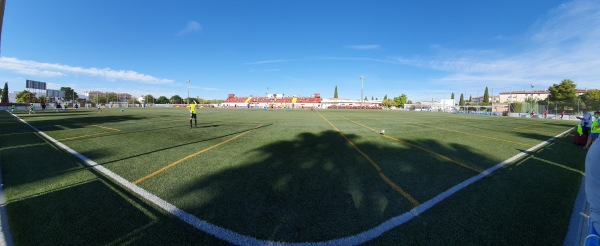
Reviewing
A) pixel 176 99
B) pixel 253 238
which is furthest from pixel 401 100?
pixel 176 99

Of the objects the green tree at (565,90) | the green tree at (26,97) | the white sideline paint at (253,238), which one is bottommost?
the white sideline paint at (253,238)

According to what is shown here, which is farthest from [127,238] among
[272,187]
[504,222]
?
[504,222]

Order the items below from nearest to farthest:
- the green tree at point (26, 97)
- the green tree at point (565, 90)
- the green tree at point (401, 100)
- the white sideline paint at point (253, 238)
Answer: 1. the white sideline paint at point (253, 238)
2. the green tree at point (565, 90)
3. the green tree at point (26, 97)
4. the green tree at point (401, 100)

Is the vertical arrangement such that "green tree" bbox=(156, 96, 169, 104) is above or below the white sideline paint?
above

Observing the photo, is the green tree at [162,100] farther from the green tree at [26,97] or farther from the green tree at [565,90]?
A: the green tree at [565,90]

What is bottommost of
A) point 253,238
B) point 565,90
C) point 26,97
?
point 253,238

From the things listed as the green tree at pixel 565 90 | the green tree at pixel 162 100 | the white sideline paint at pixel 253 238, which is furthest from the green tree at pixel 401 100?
the green tree at pixel 162 100

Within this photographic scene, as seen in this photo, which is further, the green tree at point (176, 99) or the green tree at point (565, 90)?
the green tree at point (176, 99)

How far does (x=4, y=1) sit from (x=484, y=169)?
982cm

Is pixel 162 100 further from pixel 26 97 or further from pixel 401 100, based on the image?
pixel 401 100

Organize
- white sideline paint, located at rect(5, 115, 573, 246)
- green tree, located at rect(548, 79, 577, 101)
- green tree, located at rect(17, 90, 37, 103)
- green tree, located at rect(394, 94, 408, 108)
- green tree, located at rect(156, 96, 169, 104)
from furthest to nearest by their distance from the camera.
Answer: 1. green tree, located at rect(156, 96, 169, 104)
2. green tree, located at rect(394, 94, 408, 108)
3. green tree, located at rect(17, 90, 37, 103)
4. green tree, located at rect(548, 79, 577, 101)
5. white sideline paint, located at rect(5, 115, 573, 246)

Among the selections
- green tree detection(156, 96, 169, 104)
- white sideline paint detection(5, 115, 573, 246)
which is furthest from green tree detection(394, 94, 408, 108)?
green tree detection(156, 96, 169, 104)

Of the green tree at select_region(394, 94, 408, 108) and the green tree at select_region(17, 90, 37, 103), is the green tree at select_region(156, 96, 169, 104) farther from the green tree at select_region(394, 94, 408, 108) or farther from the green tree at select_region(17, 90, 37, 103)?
the green tree at select_region(394, 94, 408, 108)

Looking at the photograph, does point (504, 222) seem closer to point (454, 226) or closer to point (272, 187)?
point (454, 226)
